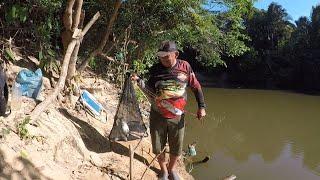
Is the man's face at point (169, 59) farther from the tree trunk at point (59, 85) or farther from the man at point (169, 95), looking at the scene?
the tree trunk at point (59, 85)

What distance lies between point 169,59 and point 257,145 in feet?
22.5

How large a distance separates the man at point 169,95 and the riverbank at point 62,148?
0.49 meters

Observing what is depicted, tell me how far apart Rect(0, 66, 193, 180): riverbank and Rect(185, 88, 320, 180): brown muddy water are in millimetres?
2164

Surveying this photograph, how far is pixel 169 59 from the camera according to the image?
420 centimetres

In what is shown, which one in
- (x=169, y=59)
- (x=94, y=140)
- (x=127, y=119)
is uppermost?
(x=169, y=59)

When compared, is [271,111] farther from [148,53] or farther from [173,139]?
[173,139]

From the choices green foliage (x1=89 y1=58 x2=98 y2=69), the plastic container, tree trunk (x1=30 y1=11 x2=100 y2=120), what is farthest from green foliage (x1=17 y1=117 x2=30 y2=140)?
green foliage (x1=89 y1=58 x2=98 y2=69)

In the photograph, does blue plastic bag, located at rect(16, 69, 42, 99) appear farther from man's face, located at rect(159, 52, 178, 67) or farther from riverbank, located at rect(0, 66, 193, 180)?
man's face, located at rect(159, 52, 178, 67)

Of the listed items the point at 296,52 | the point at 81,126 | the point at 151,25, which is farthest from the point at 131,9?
the point at 296,52

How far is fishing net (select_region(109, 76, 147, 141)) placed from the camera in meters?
5.09

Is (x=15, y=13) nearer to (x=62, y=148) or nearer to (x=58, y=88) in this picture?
(x=58, y=88)

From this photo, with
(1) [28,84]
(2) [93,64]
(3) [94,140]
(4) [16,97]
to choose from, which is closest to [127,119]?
(3) [94,140]

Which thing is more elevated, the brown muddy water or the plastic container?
the plastic container

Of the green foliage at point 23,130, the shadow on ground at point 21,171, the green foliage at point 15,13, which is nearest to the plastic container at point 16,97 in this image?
the green foliage at point 23,130
